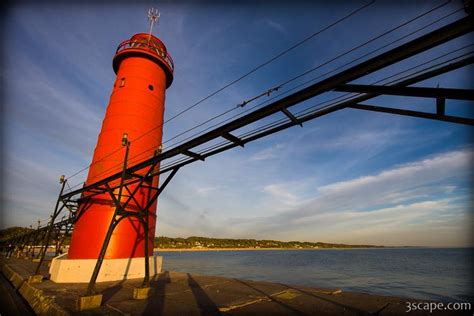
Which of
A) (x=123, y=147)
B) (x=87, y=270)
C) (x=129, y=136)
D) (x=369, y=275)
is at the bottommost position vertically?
(x=369, y=275)

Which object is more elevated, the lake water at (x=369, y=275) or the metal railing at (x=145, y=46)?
the metal railing at (x=145, y=46)

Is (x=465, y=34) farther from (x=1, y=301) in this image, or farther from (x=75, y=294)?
(x=1, y=301)

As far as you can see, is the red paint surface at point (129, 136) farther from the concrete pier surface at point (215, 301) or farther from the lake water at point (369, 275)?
the lake water at point (369, 275)

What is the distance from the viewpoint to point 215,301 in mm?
8016

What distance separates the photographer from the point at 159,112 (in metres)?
15.7

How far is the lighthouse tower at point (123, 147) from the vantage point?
12062 mm

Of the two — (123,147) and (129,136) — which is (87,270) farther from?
(129,136)

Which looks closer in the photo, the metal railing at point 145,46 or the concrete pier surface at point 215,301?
the concrete pier surface at point 215,301

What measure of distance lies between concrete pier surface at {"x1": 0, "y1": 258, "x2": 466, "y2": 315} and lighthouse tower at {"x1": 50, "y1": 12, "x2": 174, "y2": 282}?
62.0 inches

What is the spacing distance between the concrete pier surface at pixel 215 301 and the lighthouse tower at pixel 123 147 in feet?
5.17

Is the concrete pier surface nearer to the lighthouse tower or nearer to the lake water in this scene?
the lighthouse tower

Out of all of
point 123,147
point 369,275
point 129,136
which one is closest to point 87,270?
point 123,147

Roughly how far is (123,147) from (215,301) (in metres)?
9.45

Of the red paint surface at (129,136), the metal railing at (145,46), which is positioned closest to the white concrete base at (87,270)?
the red paint surface at (129,136)
